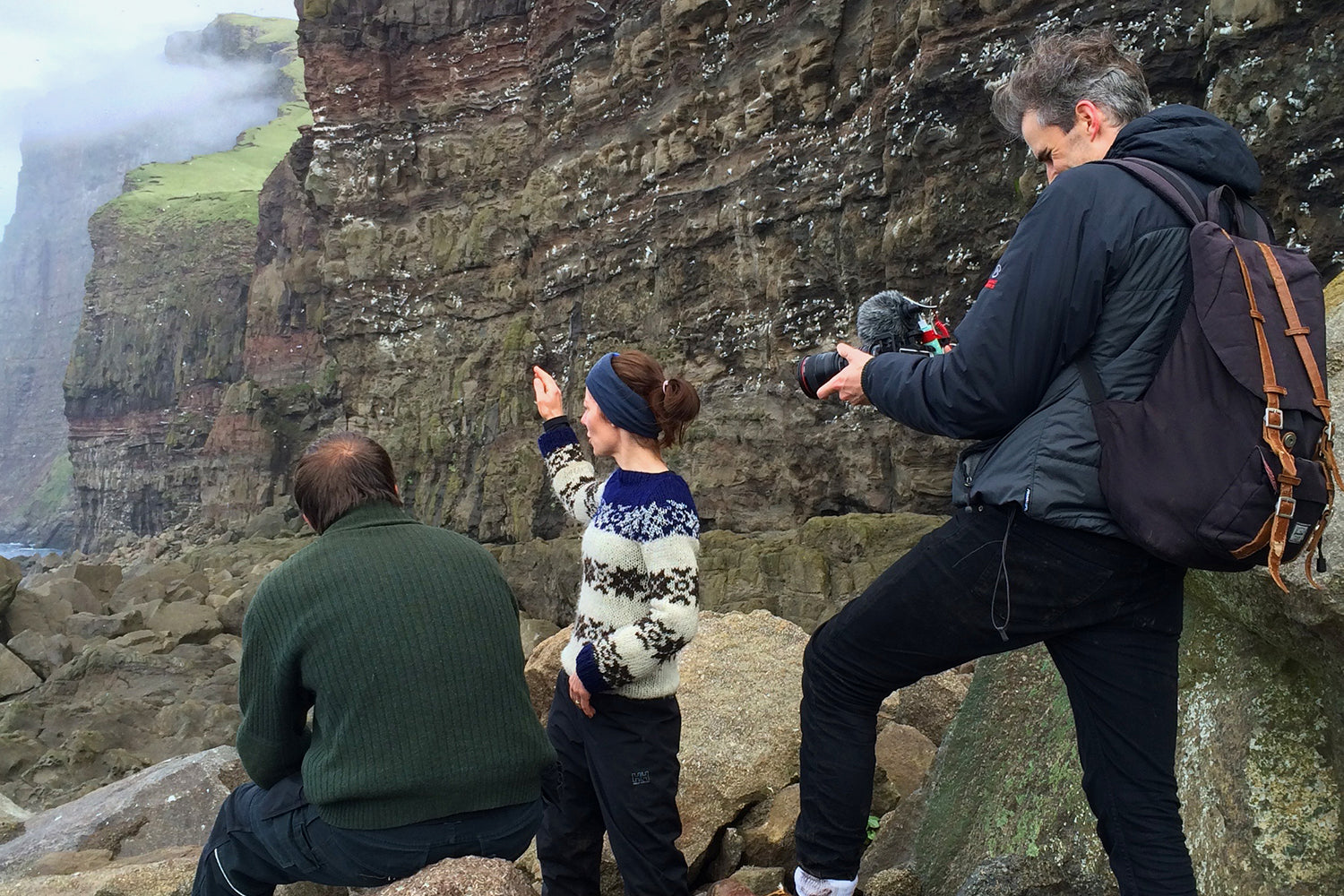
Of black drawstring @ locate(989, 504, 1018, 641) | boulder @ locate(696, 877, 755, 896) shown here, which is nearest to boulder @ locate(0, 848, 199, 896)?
boulder @ locate(696, 877, 755, 896)

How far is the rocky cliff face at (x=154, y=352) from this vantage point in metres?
60.6

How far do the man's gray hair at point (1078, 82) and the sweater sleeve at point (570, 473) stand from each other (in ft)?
6.41

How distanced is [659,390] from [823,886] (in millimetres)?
1659

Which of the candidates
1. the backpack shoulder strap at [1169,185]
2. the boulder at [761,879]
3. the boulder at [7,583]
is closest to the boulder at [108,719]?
the boulder at [7,583]

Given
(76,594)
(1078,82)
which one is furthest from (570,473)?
(76,594)

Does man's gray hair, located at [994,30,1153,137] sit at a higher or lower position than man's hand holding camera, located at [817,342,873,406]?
higher

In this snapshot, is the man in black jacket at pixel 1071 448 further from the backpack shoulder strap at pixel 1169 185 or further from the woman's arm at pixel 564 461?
the woman's arm at pixel 564 461

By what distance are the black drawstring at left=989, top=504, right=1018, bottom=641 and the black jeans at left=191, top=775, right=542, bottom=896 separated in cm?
159

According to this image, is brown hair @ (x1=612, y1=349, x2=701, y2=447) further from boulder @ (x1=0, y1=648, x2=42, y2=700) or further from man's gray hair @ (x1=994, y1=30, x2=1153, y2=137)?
boulder @ (x1=0, y1=648, x2=42, y2=700)

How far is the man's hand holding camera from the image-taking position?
2648 mm

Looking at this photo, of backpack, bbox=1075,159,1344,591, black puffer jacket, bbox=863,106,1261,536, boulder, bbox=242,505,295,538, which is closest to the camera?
backpack, bbox=1075,159,1344,591

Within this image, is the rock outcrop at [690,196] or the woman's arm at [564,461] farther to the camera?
the rock outcrop at [690,196]

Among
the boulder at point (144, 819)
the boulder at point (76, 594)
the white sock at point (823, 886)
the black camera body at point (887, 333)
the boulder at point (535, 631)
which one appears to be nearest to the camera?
the white sock at point (823, 886)

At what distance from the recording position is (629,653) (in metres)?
3.25
